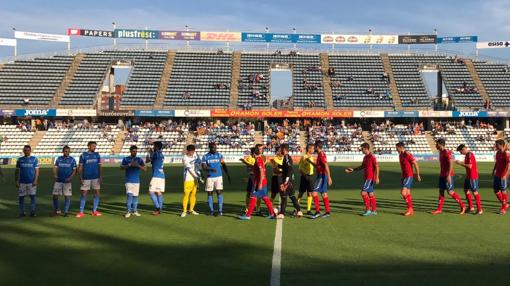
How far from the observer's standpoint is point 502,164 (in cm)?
1186

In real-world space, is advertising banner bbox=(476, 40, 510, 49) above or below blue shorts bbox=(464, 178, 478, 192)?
above

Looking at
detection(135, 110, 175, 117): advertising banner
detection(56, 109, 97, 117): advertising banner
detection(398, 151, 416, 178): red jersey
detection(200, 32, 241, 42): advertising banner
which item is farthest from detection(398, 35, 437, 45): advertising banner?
detection(398, 151, 416, 178): red jersey

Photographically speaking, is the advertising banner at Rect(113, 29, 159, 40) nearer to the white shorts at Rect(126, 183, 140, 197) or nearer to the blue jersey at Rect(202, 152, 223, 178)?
the white shorts at Rect(126, 183, 140, 197)

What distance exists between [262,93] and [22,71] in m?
30.3

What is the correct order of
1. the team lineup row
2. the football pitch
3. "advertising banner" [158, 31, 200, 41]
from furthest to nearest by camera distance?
1. "advertising banner" [158, 31, 200, 41]
2. the team lineup row
3. the football pitch

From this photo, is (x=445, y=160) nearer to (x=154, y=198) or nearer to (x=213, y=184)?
(x=213, y=184)

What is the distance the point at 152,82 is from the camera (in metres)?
54.3

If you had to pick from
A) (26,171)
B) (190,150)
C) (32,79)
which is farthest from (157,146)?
(32,79)

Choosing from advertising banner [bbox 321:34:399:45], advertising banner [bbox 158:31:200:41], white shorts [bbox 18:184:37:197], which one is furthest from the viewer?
advertising banner [bbox 321:34:399:45]

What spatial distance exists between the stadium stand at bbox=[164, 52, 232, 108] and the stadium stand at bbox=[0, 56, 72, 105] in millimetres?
13901

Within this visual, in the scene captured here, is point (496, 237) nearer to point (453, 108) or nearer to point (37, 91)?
point (453, 108)

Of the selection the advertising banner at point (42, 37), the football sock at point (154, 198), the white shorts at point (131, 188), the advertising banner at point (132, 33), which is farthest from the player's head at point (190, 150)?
the advertising banner at point (42, 37)

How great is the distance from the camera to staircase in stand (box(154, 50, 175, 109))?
2009 inches

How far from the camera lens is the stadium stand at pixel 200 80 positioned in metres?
51.4
